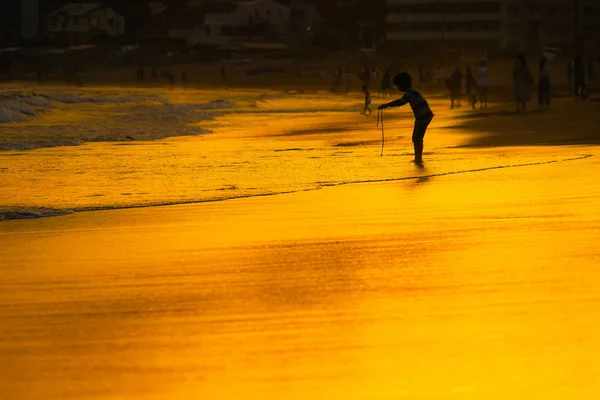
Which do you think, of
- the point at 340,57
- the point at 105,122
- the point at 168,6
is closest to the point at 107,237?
the point at 105,122

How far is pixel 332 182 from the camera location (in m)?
15.1

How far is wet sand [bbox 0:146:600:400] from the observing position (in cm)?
546

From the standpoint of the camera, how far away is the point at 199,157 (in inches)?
782

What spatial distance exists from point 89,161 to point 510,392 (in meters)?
14.4

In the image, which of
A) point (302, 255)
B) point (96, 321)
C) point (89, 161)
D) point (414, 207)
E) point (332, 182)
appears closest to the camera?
point (96, 321)

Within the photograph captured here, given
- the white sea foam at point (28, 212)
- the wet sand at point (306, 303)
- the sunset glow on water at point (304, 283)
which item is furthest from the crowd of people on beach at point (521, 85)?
the white sea foam at point (28, 212)

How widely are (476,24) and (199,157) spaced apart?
12069 centimetres

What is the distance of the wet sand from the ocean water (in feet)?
6.42

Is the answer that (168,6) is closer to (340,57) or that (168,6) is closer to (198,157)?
(340,57)

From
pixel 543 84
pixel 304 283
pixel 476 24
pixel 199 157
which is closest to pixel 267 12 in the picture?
pixel 476 24

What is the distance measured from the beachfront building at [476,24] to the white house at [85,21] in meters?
39.2

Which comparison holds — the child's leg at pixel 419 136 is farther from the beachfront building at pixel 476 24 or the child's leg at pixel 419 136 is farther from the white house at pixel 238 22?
the white house at pixel 238 22

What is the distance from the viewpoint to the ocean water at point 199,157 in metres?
13.9

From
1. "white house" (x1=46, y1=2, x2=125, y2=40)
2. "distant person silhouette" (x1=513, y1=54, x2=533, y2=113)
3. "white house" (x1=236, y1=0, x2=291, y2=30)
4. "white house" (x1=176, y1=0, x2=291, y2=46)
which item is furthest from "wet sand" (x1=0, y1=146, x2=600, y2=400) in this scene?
"white house" (x1=46, y1=2, x2=125, y2=40)
